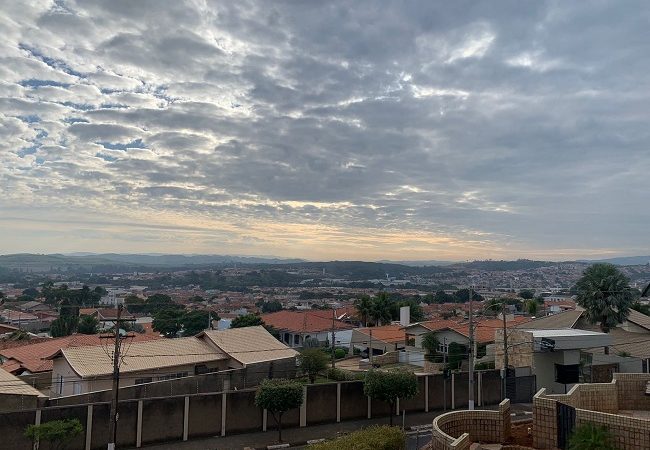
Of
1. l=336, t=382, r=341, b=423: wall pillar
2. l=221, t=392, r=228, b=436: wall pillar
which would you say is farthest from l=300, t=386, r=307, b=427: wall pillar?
l=221, t=392, r=228, b=436: wall pillar

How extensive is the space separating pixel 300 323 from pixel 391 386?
144ft

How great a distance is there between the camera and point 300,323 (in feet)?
241

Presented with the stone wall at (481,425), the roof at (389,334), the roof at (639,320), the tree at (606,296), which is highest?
the tree at (606,296)

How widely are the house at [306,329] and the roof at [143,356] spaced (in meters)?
27.3

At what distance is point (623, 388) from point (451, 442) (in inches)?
407

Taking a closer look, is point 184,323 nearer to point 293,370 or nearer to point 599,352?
point 293,370

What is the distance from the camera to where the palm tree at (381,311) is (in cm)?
6862

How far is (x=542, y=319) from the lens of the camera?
49906 mm

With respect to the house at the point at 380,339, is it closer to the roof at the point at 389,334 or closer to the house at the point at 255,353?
the roof at the point at 389,334

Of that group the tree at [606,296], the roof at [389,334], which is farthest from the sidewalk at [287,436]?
the roof at [389,334]

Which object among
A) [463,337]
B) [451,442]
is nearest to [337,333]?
[463,337]

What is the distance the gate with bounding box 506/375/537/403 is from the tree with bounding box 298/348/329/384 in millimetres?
13610

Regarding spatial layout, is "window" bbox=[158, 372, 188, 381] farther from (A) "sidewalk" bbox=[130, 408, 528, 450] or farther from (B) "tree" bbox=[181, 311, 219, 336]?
(B) "tree" bbox=[181, 311, 219, 336]

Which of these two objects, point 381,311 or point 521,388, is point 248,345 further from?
point 381,311
